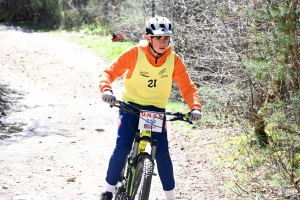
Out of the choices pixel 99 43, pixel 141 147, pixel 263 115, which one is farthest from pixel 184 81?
pixel 99 43

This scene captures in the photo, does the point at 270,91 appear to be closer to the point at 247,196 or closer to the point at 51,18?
the point at 247,196

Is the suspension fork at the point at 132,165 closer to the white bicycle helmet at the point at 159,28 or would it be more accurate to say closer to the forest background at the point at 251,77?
the white bicycle helmet at the point at 159,28

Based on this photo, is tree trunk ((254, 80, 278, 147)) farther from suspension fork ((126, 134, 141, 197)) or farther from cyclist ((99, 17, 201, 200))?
suspension fork ((126, 134, 141, 197))

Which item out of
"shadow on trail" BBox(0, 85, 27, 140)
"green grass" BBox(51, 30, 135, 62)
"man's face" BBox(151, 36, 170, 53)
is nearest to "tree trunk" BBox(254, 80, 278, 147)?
"man's face" BBox(151, 36, 170, 53)

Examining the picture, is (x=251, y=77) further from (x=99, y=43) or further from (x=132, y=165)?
(x=99, y=43)

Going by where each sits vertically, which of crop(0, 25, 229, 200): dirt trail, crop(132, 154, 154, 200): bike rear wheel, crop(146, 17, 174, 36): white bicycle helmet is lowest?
crop(0, 25, 229, 200): dirt trail

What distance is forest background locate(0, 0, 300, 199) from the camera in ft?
16.2

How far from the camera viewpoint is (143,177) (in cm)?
423

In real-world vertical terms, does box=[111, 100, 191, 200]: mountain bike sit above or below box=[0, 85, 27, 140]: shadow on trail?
above

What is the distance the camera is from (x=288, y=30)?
4.81 meters

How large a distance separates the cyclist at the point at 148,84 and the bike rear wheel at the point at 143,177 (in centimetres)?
20

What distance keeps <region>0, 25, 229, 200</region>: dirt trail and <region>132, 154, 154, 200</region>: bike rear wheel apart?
1.41 meters

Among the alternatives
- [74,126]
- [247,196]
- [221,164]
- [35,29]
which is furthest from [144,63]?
[35,29]

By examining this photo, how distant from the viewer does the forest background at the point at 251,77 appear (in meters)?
4.93
